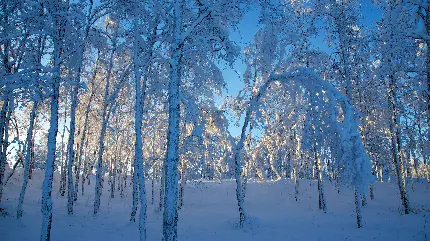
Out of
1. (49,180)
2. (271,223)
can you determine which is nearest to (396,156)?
(271,223)

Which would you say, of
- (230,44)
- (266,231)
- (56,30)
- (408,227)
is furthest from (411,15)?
(56,30)

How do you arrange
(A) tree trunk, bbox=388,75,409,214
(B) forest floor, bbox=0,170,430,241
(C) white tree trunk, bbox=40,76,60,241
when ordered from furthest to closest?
(A) tree trunk, bbox=388,75,409,214 → (B) forest floor, bbox=0,170,430,241 → (C) white tree trunk, bbox=40,76,60,241

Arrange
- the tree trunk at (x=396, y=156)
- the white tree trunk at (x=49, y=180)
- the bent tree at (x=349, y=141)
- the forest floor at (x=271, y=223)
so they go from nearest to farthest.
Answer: the bent tree at (x=349, y=141), the white tree trunk at (x=49, y=180), the forest floor at (x=271, y=223), the tree trunk at (x=396, y=156)

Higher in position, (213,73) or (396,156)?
(213,73)

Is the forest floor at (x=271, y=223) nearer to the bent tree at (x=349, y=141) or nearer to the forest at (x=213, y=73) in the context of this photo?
the forest at (x=213, y=73)

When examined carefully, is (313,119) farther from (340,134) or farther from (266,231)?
(266,231)

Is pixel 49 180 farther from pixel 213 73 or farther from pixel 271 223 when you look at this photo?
pixel 271 223

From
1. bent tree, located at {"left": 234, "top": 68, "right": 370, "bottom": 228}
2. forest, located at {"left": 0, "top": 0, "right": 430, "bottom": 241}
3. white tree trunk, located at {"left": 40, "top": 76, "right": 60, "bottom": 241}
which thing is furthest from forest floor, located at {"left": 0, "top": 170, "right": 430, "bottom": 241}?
bent tree, located at {"left": 234, "top": 68, "right": 370, "bottom": 228}

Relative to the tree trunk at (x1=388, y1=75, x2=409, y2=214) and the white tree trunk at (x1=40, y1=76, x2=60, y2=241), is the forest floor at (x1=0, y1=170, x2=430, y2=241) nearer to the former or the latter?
the tree trunk at (x1=388, y1=75, x2=409, y2=214)

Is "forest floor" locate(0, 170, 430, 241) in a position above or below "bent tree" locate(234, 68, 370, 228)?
below

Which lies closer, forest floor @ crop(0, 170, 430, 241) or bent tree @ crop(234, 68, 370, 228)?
bent tree @ crop(234, 68, 370, 228)

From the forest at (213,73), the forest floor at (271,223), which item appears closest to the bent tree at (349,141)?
the forest at (213,73)

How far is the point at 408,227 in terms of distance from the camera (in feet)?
37.9

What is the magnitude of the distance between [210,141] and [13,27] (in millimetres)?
6945
